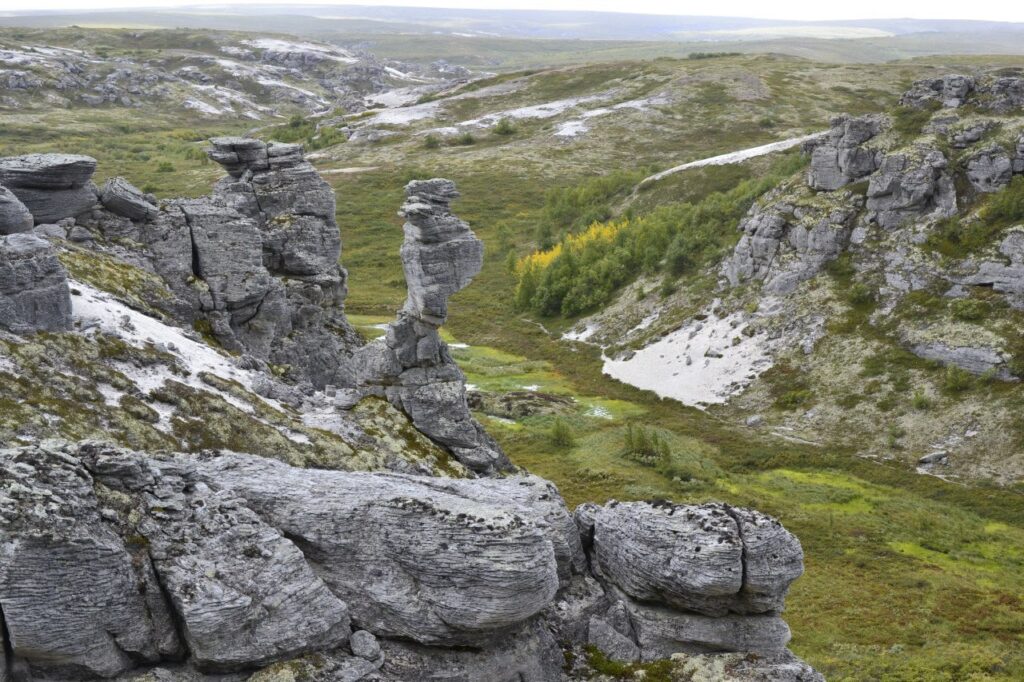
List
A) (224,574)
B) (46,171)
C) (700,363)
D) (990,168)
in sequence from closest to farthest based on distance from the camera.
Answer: (224,574)
(46,171)
(990,168)
(700,363)

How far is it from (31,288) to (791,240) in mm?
62159

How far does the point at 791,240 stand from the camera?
7400cm

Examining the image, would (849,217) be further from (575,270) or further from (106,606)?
(106,606)

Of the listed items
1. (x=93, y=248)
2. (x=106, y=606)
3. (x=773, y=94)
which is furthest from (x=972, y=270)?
(x=773, y=94)

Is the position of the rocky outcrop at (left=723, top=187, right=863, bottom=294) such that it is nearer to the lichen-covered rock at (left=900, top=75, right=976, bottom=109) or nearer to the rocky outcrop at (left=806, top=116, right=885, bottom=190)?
the rocky outcrop at (left=806, top=116, right=885, bottom=190)

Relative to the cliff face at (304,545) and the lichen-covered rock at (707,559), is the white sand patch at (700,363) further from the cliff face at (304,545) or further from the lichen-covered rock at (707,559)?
the lichen-covered rock at (707,559)

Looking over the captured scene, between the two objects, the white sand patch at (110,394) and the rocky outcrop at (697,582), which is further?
the white sand patch at (110,394)

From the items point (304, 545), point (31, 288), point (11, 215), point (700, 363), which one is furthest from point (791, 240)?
point (304, 545)

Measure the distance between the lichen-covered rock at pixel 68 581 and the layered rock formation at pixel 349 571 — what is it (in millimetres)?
31

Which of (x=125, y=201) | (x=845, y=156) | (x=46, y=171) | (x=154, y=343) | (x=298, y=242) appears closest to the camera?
(x=154, y=343)

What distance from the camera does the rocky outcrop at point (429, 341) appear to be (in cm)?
3306

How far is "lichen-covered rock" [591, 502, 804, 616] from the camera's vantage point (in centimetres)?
2005

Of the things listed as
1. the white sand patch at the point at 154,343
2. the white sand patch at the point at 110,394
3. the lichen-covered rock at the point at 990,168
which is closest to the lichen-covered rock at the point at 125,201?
the white sand patch at the point at 154,343

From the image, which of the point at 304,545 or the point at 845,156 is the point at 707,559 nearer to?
the point at 304,545
